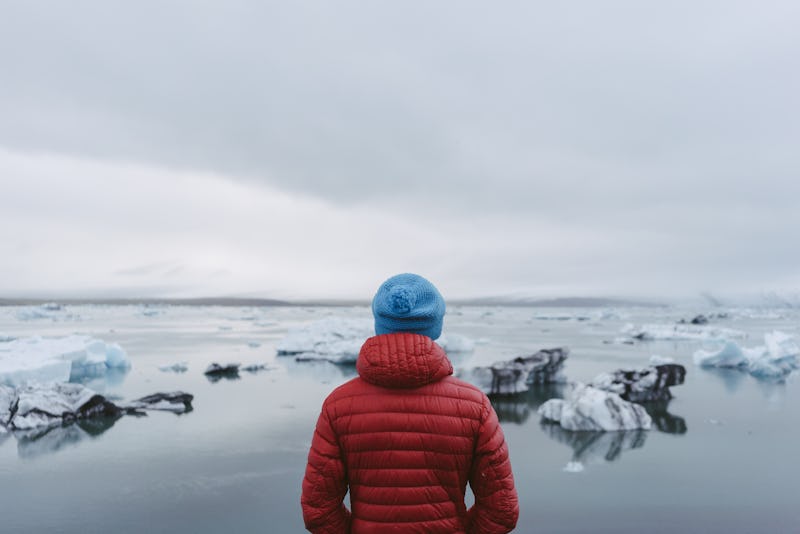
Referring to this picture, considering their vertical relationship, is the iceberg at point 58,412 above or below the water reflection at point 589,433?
above

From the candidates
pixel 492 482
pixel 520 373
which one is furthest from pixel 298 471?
pixel 520 373

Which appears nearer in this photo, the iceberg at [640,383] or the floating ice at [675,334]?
the iceberg at [640,383]

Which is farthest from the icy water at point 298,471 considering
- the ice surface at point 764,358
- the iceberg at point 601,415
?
the ice surface at point 764,358

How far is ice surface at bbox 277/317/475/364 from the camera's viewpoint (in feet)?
53.7

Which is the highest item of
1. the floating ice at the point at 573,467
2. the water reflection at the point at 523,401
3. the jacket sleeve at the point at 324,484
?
the jacket sleeve at the point at 324,484

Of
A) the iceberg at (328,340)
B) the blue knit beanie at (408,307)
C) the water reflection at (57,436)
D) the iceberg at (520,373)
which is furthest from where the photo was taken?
the iceberg at (328,340)

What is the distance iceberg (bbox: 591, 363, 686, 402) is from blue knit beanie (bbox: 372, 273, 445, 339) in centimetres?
888

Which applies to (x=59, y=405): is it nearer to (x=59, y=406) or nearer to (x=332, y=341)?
(x=59, y=406)

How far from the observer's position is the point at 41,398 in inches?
321

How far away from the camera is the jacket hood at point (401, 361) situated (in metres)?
1.57

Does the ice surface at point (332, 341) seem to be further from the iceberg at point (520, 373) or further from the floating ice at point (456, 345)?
the iceberg at point (520, 373)

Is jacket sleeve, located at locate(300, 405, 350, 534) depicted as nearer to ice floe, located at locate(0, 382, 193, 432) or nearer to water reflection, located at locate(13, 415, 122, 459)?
water reflection, located at locate(13, 415, 122, 459)

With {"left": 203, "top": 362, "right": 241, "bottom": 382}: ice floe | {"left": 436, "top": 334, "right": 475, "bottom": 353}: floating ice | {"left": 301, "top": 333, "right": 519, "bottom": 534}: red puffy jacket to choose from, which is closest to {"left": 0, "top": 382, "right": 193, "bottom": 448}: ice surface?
{"left": 203, "top": 362, "right": 241, "bottom": 382}: ice floe

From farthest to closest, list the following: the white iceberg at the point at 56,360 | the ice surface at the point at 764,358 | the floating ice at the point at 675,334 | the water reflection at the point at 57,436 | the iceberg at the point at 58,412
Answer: the floating ice at the point at 675,334
the ice surface at the point at 764,358
the white iceberg at the point at 56,360
the iceberg at the point at 58,412
the water reflection at the point at 57,436
